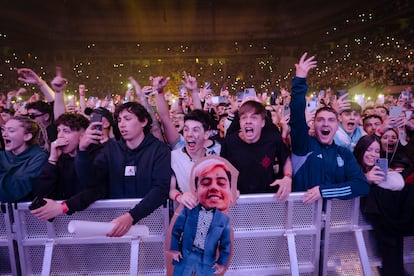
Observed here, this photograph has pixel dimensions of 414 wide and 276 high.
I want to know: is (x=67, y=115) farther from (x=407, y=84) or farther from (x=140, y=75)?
(x=140, y=75)

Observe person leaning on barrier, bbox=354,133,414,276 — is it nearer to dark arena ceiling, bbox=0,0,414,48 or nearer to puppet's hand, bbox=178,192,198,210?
puppet's hand, bbox=178,192,198,210

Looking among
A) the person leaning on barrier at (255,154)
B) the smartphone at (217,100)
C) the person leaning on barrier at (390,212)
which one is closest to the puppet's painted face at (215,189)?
the person leaning on barrier at (255,154)

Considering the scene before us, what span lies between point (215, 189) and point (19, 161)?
166 cm

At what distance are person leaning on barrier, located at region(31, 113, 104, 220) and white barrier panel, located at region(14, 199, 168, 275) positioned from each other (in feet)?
0.42

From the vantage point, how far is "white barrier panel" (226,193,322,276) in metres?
2.35

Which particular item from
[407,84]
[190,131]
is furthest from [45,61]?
[190,131]

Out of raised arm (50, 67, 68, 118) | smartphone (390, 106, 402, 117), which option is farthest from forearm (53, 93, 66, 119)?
smartphone (390, 106, 402, 117)

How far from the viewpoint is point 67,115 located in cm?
277

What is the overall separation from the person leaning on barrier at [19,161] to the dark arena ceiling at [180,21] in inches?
973

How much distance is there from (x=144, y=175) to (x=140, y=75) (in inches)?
989

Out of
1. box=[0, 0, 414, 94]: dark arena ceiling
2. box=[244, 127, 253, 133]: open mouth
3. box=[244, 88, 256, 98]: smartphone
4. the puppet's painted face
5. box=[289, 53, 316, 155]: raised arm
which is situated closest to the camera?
the puppet's painted face

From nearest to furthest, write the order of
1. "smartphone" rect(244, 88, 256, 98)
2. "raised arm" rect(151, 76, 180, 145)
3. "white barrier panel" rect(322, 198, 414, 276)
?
"white barrier panel" rect(322, 198, 414, 276), "raised arm" rect(151, 76, 180, 145), "smartphone" rect(244, 88, 256, 98)

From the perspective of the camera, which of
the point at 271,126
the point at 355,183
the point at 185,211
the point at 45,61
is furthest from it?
the point at 45,61

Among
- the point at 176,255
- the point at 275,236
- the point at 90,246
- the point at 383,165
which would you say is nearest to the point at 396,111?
the point at 383,165
